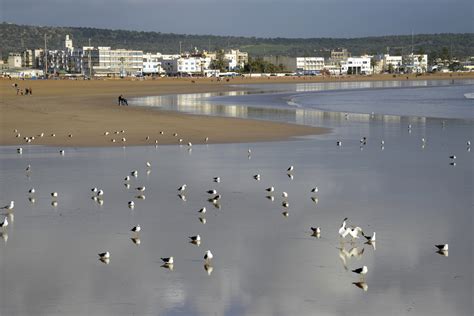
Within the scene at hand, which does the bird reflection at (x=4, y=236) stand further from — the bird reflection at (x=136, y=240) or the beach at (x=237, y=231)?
the bird reflection at (x=136, y=240)

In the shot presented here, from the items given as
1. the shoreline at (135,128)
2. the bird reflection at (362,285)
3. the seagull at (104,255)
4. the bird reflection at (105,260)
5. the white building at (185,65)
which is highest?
the white building at (185,65)

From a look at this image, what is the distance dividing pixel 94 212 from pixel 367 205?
14.9ft

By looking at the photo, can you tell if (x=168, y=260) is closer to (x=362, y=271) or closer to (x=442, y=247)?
(x=362, y=271)

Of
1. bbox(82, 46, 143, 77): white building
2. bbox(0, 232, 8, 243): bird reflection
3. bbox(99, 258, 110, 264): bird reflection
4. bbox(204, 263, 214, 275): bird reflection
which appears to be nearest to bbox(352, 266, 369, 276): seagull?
bbox(204, 263, 214, 275): bird reflection

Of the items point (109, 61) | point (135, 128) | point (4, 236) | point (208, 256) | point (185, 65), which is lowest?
point (4, 236)

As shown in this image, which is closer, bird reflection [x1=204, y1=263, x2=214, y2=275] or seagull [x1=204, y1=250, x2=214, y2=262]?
bird reflection [x1=204, y1=263, x2=214, y2=275]

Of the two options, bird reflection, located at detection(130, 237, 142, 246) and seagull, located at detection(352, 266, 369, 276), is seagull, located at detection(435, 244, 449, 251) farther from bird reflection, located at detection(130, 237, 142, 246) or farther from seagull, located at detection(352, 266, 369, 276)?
bird reflection, located at detection(130, 237, 142, 246)

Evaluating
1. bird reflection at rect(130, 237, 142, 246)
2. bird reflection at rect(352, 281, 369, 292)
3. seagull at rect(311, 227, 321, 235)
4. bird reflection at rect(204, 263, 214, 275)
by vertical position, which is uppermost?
seagull at rect(311, 227, 321, 235)

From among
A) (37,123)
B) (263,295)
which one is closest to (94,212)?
(263,295)

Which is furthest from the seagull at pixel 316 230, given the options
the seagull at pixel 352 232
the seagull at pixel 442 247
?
the seagull at pixel 442 247

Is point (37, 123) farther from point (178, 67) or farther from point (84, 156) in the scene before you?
point (178, 67)

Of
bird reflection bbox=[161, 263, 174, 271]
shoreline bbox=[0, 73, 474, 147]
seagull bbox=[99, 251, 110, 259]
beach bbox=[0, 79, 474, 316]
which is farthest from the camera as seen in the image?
shoreline bbox=[0, 73, 474, 147]

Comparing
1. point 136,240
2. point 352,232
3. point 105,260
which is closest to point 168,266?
point 105,260

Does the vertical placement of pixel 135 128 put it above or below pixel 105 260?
above
